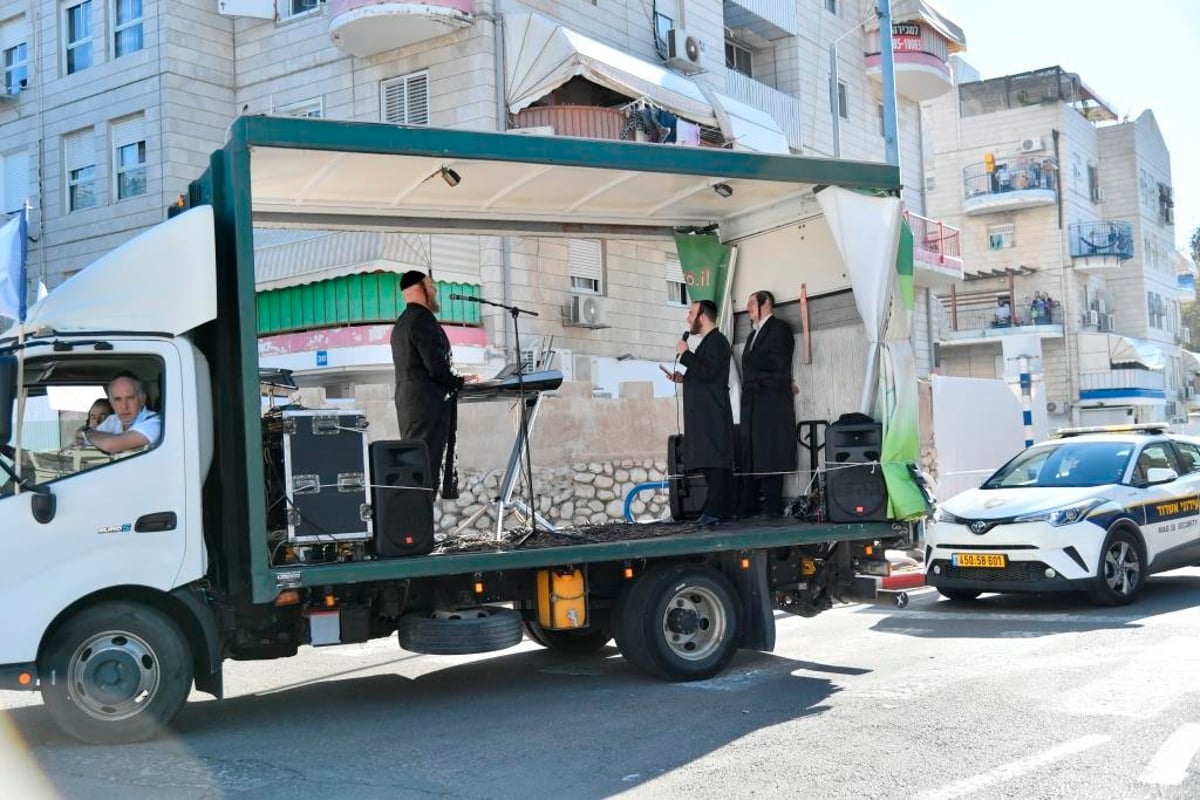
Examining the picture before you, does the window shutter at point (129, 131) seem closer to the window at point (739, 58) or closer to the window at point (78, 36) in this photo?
the window at point (78, 36)

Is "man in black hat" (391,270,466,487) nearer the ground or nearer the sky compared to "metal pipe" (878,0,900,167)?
nearer the ground

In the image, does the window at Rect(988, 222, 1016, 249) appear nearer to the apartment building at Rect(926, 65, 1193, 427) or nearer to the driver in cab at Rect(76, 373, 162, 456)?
the apartment building at Rect(926, 65, 1193, 427)

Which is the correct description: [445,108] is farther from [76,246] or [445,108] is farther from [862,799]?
[862,799]

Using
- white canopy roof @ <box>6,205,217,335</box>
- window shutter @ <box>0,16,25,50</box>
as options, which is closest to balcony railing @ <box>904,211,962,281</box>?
window shutter @ <box>0,16,25,50</box>

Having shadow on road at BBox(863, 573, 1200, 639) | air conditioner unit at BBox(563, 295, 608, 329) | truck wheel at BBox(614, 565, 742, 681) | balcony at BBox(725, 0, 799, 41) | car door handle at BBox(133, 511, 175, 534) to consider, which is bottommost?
shadow on road at BBox(863, 573, 1200, 639)

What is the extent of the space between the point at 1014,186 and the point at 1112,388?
8.24 meters

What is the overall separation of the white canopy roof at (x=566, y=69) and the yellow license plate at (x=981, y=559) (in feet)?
38.0

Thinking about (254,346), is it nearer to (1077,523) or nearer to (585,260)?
(1077,523)

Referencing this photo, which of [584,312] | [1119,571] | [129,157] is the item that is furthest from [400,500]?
[129,157]

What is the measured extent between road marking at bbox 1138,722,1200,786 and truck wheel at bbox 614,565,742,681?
9.64ft

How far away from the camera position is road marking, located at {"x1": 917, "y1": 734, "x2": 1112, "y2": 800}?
5.46m

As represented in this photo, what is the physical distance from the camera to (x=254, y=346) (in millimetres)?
6957

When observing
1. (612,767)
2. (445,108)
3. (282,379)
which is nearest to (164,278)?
(282,379)

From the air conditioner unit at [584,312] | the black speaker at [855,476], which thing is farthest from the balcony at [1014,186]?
the black speaker at [855,476]
